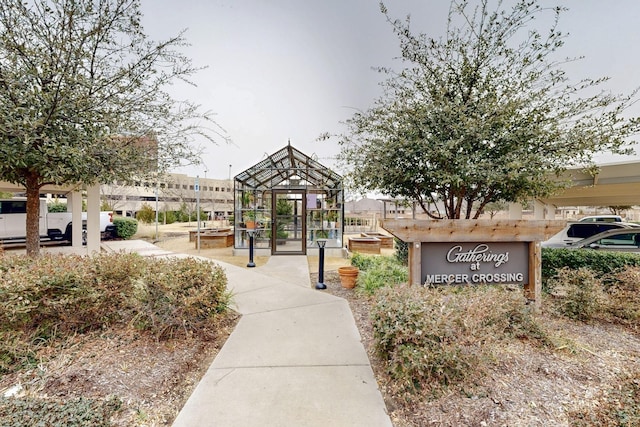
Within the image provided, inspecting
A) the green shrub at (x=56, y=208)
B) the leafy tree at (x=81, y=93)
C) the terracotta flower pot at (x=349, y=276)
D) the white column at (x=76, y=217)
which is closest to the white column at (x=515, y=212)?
the terracotta flower pot at (x=349, y=276)

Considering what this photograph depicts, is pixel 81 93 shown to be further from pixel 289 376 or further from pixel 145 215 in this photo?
pixel 145 215

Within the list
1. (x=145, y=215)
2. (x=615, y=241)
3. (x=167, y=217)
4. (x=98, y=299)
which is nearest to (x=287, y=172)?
(x=98, y=299)

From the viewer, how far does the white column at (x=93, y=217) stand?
24.0 ft

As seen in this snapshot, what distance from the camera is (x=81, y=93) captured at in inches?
170

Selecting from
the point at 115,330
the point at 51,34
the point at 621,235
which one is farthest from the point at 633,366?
the point at 51,34

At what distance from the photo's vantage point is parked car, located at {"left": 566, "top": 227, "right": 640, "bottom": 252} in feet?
20.8

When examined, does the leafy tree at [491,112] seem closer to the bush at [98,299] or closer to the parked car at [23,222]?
the bush at [98,299]

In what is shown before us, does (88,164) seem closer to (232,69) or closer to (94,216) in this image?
(94,216)

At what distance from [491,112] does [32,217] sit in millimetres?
8339

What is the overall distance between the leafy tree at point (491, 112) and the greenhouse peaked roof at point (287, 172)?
434cm

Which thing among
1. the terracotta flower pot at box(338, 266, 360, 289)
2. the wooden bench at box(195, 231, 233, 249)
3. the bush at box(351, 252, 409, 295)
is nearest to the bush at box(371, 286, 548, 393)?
the bush at box(351, 252, 409, 295)

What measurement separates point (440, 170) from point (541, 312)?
270 cm

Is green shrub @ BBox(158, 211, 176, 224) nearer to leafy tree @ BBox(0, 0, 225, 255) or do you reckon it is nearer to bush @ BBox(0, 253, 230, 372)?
leafy tree @ BBox(0, 0, 225, 255)

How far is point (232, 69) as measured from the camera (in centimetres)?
812
